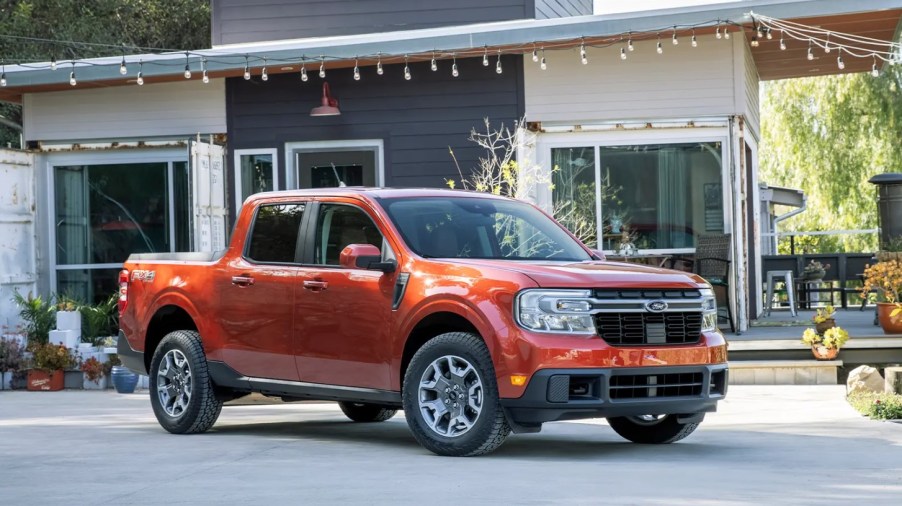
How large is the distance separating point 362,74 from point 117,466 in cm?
1038

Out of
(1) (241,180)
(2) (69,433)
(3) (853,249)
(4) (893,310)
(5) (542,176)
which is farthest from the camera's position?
(3) (853,249)

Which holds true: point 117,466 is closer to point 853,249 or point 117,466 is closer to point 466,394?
point 466,394

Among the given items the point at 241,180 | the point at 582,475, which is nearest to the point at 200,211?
the point at 241,180

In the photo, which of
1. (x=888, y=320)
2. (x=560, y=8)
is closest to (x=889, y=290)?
(x=888, y=320)

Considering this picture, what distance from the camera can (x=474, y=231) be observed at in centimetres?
935

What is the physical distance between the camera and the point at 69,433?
34.9 ft

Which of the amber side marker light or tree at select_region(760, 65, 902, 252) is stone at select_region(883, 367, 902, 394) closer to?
the amber side marker light

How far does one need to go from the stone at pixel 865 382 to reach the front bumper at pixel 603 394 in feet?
15.0

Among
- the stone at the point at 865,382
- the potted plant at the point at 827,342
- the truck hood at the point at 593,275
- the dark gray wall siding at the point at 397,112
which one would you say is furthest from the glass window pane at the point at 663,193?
the truck hood at the point at 593,275

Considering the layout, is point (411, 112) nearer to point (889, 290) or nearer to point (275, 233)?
point (889, 290)

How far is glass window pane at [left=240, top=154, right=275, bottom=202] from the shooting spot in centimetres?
1831

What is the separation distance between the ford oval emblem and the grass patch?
129 inches

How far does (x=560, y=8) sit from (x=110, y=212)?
753 centimetres

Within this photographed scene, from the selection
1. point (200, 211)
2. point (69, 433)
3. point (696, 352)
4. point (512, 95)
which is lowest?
point (69, 433)
